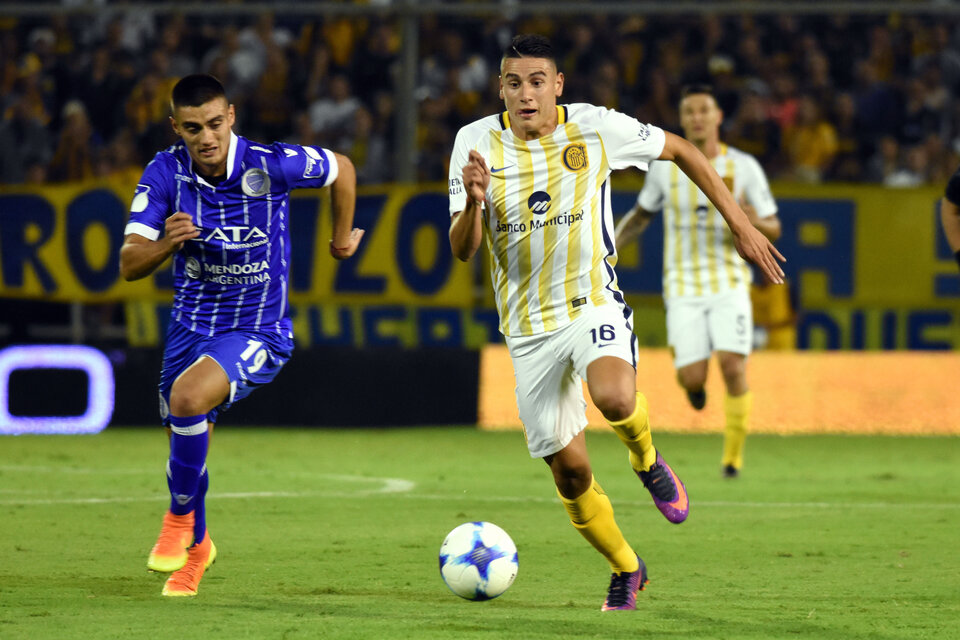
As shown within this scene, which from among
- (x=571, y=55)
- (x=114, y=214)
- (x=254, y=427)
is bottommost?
(x=254, y=427)

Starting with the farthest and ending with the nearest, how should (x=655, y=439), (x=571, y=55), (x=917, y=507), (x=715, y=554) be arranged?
(x=571, y=55) → (x=655, y=439) → (x=917, y=507) → (x=715, y=554)

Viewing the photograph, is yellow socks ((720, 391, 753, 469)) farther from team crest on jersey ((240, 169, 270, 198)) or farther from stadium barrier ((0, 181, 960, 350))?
team crest on jersey ((240, 169, 270, 198))

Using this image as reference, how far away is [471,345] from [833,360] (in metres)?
2.93

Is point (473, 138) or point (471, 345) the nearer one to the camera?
point (473, 138)

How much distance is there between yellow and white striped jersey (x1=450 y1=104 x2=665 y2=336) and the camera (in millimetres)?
5488

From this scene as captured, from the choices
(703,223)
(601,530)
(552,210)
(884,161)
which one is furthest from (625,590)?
(884,161)

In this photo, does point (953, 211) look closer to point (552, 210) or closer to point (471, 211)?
point (552, 210)

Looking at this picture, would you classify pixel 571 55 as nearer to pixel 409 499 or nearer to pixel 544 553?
pixel 409 499

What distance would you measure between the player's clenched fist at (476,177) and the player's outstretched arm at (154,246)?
101 cm

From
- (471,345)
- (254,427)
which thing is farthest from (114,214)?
(471,345)

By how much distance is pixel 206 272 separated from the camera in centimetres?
578

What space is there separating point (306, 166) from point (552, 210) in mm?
1131

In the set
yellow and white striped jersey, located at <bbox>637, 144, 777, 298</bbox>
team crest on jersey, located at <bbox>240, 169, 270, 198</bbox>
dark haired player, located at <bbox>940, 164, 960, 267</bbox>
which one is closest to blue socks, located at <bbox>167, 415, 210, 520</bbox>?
team crest on jersey, located at <bbox>240, 169, 270, 198</bbox>

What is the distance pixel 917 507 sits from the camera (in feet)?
26.6
